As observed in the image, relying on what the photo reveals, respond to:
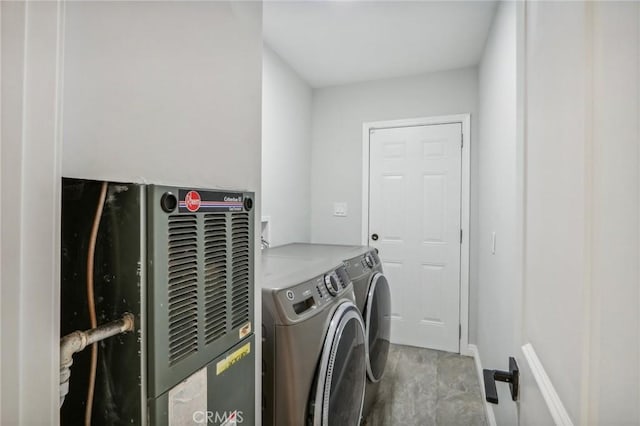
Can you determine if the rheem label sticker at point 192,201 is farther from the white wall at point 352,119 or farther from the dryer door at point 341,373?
the white wall at point 352,119

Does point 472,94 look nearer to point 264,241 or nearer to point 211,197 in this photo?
point 264,241

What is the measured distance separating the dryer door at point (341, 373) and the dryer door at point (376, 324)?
0.92 feet

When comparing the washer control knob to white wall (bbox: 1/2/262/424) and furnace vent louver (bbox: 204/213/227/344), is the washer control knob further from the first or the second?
furnace vent louver (bbox: 204/213/227/344)

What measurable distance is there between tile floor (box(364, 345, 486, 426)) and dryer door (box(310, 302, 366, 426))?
2.25 feet

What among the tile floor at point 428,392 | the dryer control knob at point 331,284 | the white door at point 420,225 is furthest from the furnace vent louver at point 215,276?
the white door at point 420,225

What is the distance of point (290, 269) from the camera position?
1470 millimetres

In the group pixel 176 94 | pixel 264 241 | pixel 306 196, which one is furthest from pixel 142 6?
pixel 306 196

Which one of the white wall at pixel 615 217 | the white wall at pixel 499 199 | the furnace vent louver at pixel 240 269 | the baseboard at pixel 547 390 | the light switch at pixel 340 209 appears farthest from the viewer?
the light switch at pixel 340 209

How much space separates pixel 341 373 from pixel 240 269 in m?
0.69

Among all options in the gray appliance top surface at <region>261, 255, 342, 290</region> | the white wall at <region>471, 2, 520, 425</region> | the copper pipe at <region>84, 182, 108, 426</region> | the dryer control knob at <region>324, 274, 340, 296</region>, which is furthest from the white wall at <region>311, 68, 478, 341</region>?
the copper pipe at <region>84, 182, 108, 426</region>

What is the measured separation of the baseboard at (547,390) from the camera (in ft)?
1.63

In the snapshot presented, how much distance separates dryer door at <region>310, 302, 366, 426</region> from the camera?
3.55 ft

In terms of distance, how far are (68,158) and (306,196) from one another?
2.68 meters

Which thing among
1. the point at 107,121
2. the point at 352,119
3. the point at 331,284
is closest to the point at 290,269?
the point at 331,284
